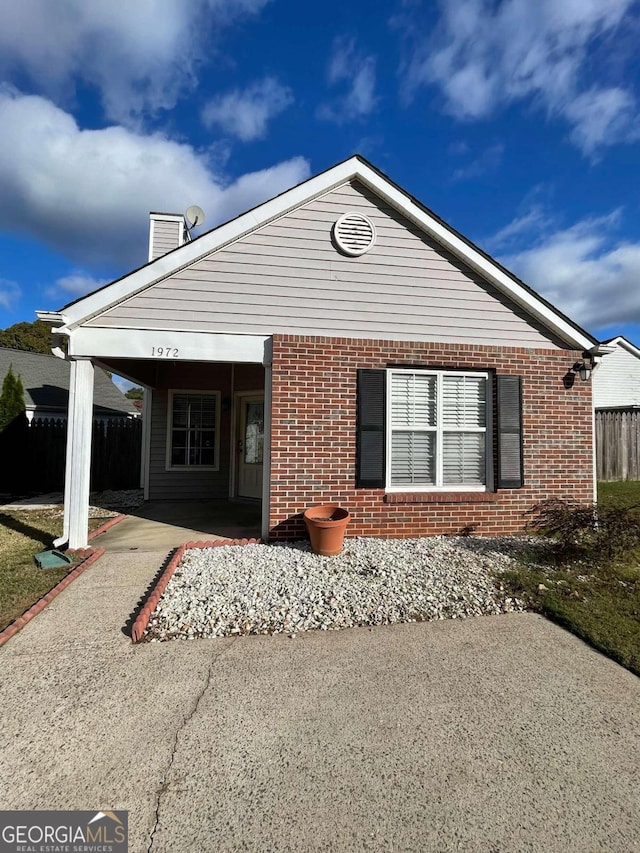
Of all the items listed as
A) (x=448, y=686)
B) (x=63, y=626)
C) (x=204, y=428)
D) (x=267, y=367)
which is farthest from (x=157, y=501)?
(x=448, y=686)

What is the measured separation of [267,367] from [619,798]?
5.23 m

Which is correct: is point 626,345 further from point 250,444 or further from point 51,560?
point 51,560

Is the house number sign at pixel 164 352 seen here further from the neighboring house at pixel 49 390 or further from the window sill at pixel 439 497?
the neighboring house at pixel 49 390

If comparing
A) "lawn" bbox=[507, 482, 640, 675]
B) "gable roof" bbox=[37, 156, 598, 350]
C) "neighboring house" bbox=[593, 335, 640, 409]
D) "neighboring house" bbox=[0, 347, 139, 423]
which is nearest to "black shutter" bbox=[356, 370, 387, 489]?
"lawn" bbox=[507, 482, 640, 675]

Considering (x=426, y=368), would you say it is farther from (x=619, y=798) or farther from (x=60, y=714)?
(x=60, y=714)

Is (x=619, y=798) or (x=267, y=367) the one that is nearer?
(x=619, y=798)

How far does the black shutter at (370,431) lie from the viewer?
19.6 feet

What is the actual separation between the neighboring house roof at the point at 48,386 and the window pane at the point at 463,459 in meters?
13.8

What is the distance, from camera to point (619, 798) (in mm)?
1969

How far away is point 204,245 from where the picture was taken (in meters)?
5.88

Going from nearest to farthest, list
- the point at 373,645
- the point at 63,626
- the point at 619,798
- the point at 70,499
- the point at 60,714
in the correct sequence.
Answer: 1. the point at 619,798
2. the point at 60,714
3. the point at 373,645
4. the point at 63,626
5. the point at 70,499

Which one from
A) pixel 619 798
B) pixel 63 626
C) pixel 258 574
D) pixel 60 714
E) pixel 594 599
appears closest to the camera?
pixel 619 798

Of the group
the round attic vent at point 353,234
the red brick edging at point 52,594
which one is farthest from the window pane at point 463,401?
the red brick edging at point 52,594

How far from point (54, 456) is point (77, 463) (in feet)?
25.5
